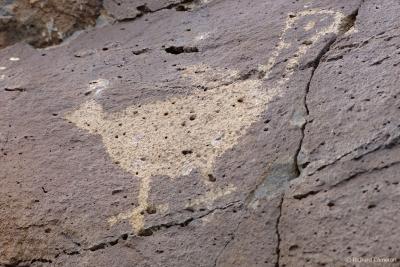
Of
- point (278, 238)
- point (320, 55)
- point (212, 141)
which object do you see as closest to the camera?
point (278, 238)

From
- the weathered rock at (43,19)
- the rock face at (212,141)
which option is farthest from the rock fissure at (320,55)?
the weathered rock at (43,19)

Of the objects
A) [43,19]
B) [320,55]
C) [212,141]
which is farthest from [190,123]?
[43,19]

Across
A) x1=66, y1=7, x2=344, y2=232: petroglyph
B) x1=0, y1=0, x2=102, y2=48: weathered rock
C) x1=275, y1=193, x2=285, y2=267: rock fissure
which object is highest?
x1=0, y1=0, x2=102, y2=48: weathered rock

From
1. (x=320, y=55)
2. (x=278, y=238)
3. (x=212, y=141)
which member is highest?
(x=320, y=55)

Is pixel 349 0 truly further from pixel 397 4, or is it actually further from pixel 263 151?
pixel 263 151

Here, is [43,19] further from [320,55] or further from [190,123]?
[320,55]

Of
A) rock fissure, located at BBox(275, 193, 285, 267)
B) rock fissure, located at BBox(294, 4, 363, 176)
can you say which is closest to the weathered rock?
rock fissure, located at BBox(294, 4, 363, 176)

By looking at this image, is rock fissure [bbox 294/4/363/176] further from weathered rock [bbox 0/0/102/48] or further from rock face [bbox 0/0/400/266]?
weathered rock [bbox 0/0/102/48]
